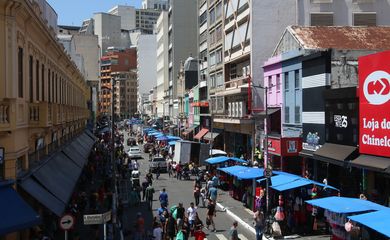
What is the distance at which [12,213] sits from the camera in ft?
46.8

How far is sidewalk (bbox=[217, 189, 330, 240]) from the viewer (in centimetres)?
2327

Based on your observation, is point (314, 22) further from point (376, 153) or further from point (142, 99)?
point (142, 99)

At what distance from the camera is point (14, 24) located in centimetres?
1644

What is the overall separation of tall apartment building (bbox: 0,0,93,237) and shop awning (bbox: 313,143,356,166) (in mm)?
12786

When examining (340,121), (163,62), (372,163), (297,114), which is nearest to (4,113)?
(372,163)

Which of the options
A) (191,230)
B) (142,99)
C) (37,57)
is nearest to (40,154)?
(37,57)

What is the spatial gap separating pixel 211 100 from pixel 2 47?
151ft

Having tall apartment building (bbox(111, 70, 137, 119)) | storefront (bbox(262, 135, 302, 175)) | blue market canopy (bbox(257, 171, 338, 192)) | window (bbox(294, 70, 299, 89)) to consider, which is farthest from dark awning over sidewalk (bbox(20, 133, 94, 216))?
tall apartment building (bbox(111, 70, 137, 119))

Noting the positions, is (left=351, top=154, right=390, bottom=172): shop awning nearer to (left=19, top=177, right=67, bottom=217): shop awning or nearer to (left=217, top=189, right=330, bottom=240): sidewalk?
(left=217, top=189, right=330, bottom=240): sidewalk

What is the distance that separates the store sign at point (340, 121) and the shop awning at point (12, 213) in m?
17.5

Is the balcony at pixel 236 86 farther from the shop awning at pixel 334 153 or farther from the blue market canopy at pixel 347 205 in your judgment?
the blue market canopy at pixel 347 205

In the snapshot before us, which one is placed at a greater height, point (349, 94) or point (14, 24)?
point (14, 24)

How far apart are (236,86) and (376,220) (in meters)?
33.4

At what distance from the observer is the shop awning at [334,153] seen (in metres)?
26.0
